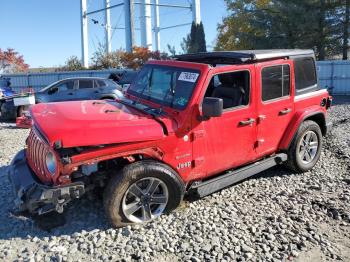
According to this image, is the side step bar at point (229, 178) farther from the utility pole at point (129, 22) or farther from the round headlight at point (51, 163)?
the utility pole at point (129, 22)

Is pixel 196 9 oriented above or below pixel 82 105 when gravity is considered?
above

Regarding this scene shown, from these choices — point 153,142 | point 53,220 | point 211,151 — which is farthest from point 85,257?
point 211,151

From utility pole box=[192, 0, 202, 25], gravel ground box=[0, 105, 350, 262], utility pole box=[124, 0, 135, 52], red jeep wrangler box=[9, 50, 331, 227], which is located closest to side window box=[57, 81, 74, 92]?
gravel ground box=[0, 105, 350, 262]

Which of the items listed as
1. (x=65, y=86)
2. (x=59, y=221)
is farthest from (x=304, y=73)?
(x=65, y=86)

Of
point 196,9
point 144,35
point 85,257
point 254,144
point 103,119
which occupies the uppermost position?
point 196,9

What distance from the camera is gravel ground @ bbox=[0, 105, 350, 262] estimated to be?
3.97 meters

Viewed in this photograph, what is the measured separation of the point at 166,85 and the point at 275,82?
1670mm

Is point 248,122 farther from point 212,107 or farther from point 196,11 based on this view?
point 196,11

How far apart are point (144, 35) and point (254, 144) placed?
25622 millimetres

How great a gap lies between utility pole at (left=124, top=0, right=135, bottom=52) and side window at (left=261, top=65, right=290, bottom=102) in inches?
876

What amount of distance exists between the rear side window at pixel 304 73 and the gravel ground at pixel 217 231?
1593 mm

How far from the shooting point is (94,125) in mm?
4102

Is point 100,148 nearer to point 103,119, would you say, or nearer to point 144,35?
point 103,119

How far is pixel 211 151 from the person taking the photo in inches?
191
